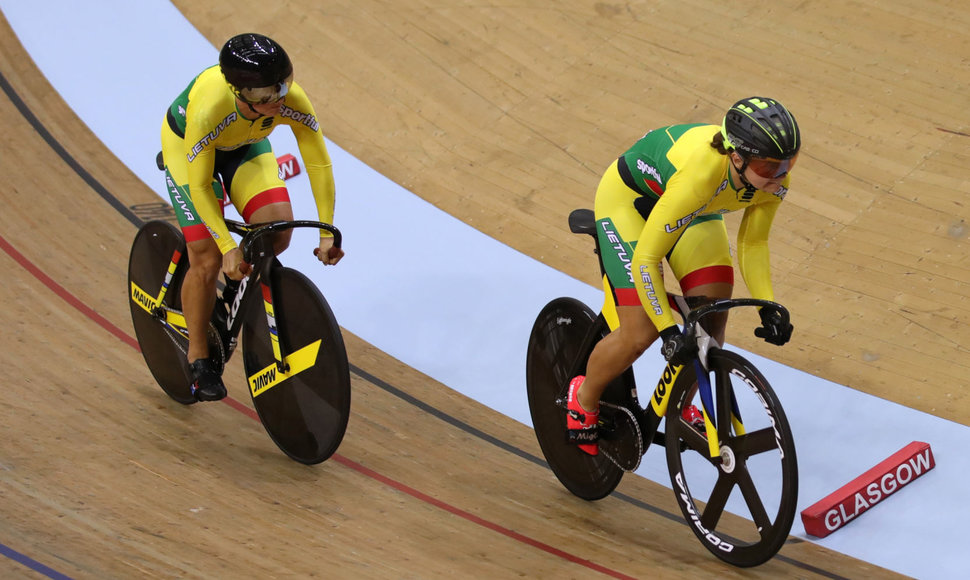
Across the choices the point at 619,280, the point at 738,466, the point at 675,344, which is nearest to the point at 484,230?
the point at 619,280

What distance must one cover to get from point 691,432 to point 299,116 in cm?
159

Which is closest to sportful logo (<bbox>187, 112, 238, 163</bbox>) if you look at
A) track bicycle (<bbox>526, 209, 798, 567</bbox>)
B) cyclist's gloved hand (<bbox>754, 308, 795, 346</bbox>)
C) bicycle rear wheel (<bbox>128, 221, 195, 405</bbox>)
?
bicycle rear wheel (<bbox>128, 221, 195, 405</bbox>)

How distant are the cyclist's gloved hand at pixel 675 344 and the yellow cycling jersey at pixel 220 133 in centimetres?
127

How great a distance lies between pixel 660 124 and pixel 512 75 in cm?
A: 104

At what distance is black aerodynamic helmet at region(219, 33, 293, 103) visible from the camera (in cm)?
341

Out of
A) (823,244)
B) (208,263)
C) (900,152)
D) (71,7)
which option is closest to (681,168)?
(208,263)

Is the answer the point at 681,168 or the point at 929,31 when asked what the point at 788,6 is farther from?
the point at 681,168

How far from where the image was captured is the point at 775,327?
322cm

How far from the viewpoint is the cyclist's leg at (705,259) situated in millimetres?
3445

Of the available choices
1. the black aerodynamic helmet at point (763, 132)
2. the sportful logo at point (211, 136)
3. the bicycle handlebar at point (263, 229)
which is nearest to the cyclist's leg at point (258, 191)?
the bicycle handlebar at point (263, 229)

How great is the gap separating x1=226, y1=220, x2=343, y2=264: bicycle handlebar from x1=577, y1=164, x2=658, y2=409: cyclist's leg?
0.84 metres

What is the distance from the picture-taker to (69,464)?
3.66 m

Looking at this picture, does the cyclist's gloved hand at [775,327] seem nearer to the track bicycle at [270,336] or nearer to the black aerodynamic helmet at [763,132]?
the black aerodynamic helmet at [763,132]

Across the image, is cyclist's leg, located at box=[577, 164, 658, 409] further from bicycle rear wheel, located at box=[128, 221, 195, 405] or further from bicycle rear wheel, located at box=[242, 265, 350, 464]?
bicycle rear wheel, located at box=[128, 221, 195, 405]
